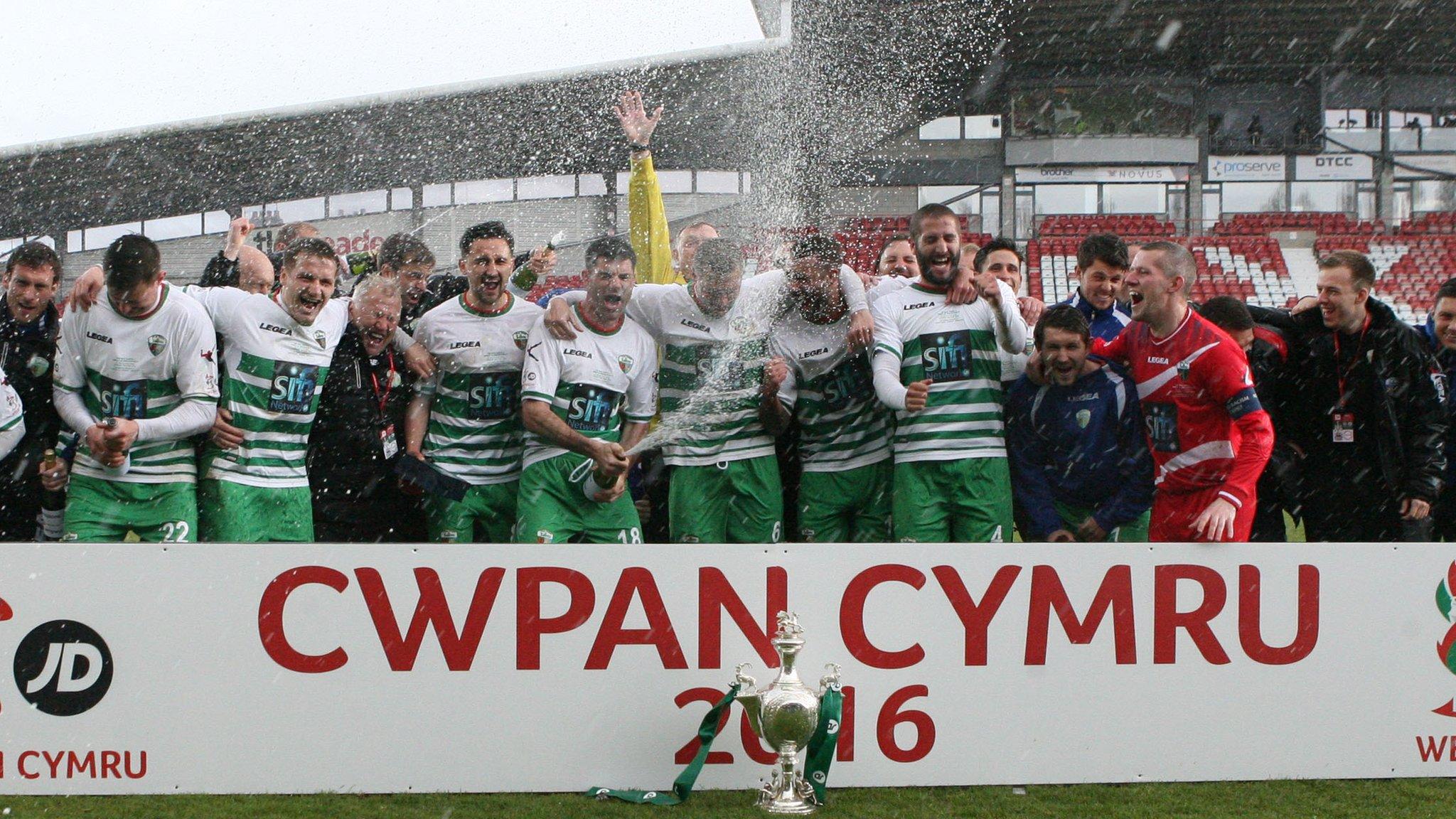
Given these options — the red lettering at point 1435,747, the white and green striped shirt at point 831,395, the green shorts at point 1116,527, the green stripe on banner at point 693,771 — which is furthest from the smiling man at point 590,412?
the red lettering at point 1435,747

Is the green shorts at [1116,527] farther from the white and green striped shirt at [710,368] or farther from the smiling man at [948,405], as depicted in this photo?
the white and green striped shirt at [710,368]

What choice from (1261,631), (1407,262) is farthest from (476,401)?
(1407,262)

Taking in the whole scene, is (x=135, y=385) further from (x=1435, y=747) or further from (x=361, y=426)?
(x=1435, y=747)

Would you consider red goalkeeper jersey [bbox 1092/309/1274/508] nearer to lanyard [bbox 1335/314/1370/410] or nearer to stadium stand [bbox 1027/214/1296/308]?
lanyard [bbox 1335/314/1370/410]

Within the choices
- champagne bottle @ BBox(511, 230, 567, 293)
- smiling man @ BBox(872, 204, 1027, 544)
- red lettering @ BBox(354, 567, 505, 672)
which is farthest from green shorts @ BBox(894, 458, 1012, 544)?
→ champagne bottle @ BBox(511, 230, 567, 293)

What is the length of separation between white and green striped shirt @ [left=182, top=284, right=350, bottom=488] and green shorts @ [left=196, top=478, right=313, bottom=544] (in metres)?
0.03

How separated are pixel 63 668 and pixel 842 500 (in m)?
2.55

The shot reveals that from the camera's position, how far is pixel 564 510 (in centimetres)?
428

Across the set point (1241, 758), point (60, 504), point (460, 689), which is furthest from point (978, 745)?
point (60, 504)

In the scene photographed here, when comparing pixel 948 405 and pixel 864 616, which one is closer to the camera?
pixel 864 616

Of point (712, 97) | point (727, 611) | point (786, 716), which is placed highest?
point (712, 97)

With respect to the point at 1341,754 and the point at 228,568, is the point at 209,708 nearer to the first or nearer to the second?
the point at 228,568

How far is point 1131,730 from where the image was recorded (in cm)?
362

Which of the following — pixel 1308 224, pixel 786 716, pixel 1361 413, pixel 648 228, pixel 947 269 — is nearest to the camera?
pixel 786 716
